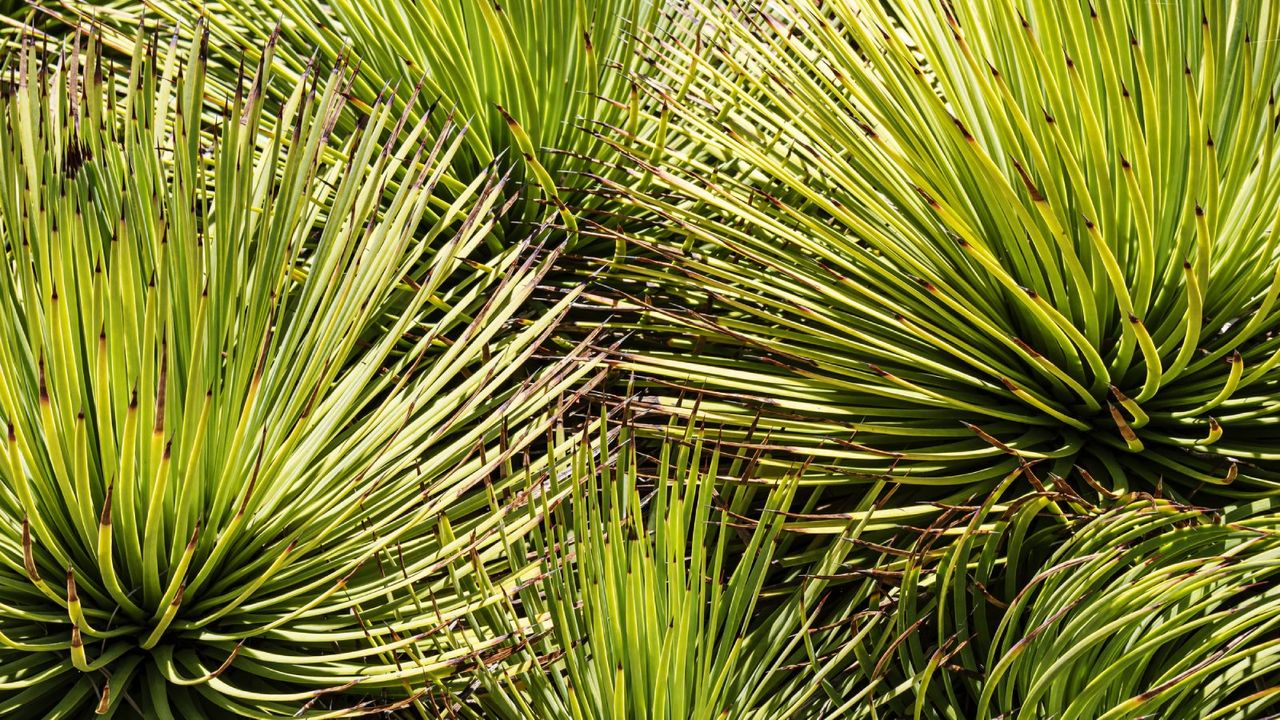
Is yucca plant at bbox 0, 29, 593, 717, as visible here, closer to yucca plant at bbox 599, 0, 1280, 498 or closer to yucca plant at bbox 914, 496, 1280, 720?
yucca plant at bbox 599, 0, 1280, 498

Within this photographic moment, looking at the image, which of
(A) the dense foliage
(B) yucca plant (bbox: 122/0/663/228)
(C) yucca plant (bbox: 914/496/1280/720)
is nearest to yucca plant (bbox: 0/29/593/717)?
(A) the dense foliage

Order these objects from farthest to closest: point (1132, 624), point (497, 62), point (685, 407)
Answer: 1. point (497, 62)
2. point (685, 407)
3. point (1132, 624)

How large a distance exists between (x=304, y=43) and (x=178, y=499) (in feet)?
2.25

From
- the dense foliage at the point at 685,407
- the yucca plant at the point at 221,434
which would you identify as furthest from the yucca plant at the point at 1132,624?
the yucca plant at the point at 221,434

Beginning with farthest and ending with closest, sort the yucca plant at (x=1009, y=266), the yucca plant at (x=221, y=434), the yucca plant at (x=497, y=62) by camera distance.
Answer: the yucca plant at (x=497, y=62), the yucca plant at (x=1009, y=266), the yucca plant at (x=221, y=434)

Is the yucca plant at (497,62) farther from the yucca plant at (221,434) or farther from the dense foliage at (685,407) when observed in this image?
the yucca plant at (221,434)

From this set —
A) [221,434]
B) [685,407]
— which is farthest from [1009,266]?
[221,434]

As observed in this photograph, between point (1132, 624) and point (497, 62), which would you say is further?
point (497, 62)

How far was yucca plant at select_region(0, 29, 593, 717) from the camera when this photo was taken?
96 centimetres

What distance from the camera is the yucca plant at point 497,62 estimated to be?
1.35 meters

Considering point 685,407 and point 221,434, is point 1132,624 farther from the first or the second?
point 221,434

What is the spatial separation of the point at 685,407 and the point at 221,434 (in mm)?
461

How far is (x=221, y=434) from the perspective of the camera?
1.04 metres

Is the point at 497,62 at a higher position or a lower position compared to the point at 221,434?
higher
